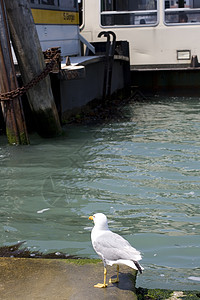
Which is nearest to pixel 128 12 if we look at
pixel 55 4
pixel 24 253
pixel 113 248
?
pixel 55 4

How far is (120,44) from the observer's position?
16.0 m

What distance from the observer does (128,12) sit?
16.9 m

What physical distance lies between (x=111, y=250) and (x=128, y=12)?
45.4 feet

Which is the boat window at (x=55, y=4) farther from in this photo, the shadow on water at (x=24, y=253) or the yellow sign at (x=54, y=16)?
the shadow on water at (x=24, y=253)

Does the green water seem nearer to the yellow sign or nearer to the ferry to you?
the yellow sign

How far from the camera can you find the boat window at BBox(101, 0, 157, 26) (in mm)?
16812

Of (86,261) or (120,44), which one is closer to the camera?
(86,261)

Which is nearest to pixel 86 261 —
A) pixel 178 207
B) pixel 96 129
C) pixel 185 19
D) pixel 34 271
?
pixel 34 271

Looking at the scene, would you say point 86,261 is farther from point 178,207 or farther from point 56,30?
point 56,30

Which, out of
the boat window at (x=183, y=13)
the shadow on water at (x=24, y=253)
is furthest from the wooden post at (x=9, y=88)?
the boat window at (x=183, y=13)

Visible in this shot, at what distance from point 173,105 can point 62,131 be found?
501 centimetres

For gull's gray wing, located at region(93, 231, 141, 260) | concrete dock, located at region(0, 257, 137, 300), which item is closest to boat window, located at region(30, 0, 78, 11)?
concrete dock, located at region(0, 257, 137, 300)

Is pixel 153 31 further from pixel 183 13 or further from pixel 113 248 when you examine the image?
pixel 113 248

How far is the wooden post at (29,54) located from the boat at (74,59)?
0.53 metres
